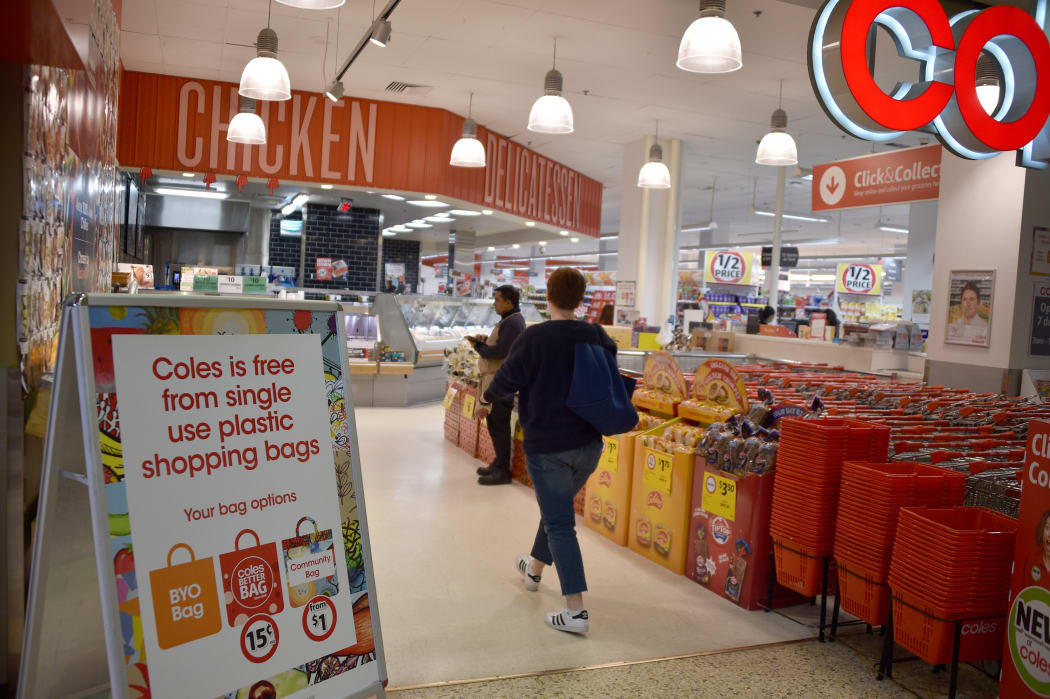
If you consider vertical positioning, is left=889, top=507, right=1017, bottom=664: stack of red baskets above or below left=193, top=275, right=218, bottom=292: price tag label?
below

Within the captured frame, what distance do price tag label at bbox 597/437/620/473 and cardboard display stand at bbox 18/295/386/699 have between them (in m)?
2.50

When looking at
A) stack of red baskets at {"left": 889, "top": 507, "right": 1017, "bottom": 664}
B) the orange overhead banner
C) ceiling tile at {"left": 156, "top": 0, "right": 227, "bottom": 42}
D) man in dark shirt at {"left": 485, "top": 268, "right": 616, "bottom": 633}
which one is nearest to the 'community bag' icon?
man in dark shirt at {"left": 485, "top": 268, "right": 616, "bottom": 633}

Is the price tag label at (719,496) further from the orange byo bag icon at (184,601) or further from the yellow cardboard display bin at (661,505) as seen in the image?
the orange byo bag icon at (184,601)

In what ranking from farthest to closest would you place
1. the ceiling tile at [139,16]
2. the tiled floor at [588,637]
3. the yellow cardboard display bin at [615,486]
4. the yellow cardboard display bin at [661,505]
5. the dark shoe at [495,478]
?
1. the ceiling tile at [139,16]
2. the dark shoe at [495,478]
3. the yellow cardboard display bin at [615,486]
4. the yellow cardboard display bin at [661,505]
5. the tiled floor at [588,637]

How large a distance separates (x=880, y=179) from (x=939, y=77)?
3211 mm

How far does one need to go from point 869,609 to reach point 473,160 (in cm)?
551

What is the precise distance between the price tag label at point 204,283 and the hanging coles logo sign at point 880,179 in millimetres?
6439

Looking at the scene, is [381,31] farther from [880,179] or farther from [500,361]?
[880,179]

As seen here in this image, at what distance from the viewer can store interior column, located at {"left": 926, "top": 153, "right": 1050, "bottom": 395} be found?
18.2ft

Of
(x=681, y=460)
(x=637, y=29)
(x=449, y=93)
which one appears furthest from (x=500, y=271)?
(x=681, y=460)

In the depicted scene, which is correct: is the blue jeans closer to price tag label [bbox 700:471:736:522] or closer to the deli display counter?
price tag label [bbox 700:471:736:522]

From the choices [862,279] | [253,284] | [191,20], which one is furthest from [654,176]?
[862,279]

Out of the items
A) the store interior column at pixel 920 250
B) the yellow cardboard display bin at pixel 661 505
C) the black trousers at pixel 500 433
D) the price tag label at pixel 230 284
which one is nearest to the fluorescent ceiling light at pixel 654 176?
the black trousers at pixel 500 433

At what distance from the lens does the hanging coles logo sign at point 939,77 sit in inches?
148
